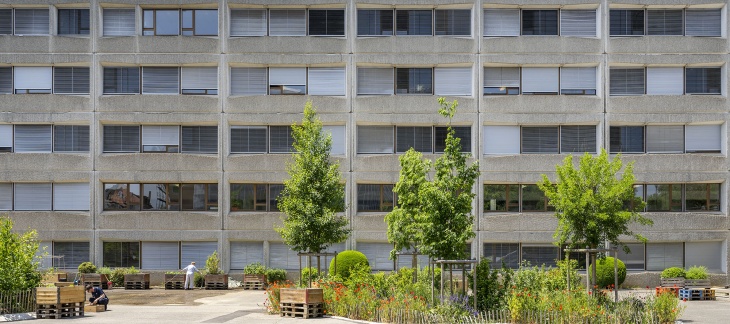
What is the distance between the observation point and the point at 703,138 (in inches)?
2036

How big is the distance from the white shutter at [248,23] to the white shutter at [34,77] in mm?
10990

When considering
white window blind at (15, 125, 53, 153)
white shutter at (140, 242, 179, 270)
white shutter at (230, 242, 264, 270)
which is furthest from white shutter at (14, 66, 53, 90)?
white shutter at (230, 242, 264, 270)

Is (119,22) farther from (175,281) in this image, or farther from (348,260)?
(348,260)

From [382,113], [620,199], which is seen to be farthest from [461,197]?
[382,113]

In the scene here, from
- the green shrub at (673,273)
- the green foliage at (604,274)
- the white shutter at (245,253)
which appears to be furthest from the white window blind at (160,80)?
the green shrub at (673,273)

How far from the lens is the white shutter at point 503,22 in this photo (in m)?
52.0

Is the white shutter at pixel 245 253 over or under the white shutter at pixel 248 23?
under

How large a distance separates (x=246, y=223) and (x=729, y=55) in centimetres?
2925

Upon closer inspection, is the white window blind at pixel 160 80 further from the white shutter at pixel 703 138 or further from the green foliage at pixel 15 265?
the white shutter at pixel 703 138

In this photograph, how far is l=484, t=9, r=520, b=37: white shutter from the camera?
52000 millimetres

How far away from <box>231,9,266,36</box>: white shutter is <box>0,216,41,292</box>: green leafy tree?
21.6 m

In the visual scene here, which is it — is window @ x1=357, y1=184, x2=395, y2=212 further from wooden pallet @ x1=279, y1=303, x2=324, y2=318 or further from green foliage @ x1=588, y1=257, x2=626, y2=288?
wooden pallet @ x1=279, y1=303, x2=324, y2=318

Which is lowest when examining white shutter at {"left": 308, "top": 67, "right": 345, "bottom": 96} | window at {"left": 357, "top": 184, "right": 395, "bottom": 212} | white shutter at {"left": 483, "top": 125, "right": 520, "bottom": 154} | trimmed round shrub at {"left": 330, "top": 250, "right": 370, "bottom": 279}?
trimmed round shrub at {"left": 330, "top": 250, "right": 370, "bottom": 279}

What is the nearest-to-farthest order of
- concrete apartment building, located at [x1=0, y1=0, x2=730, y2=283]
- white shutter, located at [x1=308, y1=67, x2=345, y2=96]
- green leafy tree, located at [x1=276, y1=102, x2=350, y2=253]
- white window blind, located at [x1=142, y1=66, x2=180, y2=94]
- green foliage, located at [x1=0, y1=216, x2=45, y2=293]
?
1. green foliage, located at [x1=0, y1=216, x2=45, y2=293]
2. green leafy tree, located at [x1=276, y1=102, x2=350, y2=253]
3. concrete apartment building, located at [x1=0, y1=0, x2=730, y2=283]
4. white shutter, located at [x1=308, y1=67, x2=345, y2=96]
5. white window blind, located at [x1=142, y1=66, x2=180, y2=94]
